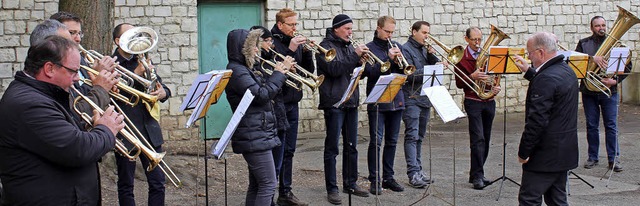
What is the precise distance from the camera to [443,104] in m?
7.24

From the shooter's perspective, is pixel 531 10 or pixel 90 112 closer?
pixel 90 112

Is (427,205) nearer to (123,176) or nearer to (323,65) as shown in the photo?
(323,65)

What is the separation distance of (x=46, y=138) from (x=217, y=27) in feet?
29.1

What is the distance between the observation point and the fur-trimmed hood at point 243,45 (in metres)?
6.46

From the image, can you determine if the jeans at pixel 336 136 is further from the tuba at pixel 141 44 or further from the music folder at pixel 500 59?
the tuba at pixel 141 44

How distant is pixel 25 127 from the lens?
4.07 meters

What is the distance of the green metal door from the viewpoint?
1273 cm

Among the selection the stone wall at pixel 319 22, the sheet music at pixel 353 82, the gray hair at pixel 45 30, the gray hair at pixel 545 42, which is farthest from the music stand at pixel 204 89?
the stone wall at pixel 319 22

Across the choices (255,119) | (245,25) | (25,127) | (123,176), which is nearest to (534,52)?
(255,119)

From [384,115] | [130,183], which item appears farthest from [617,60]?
[130,183]

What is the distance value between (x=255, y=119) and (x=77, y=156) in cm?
233

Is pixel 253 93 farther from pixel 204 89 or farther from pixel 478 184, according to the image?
pixel 478 184

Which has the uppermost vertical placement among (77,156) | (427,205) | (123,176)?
(77,156)

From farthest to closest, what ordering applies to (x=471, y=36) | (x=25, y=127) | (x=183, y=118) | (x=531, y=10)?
(x=531, y=10) → (x=183, y=118) → (x=471, y=36) → (x=25, y=127)
